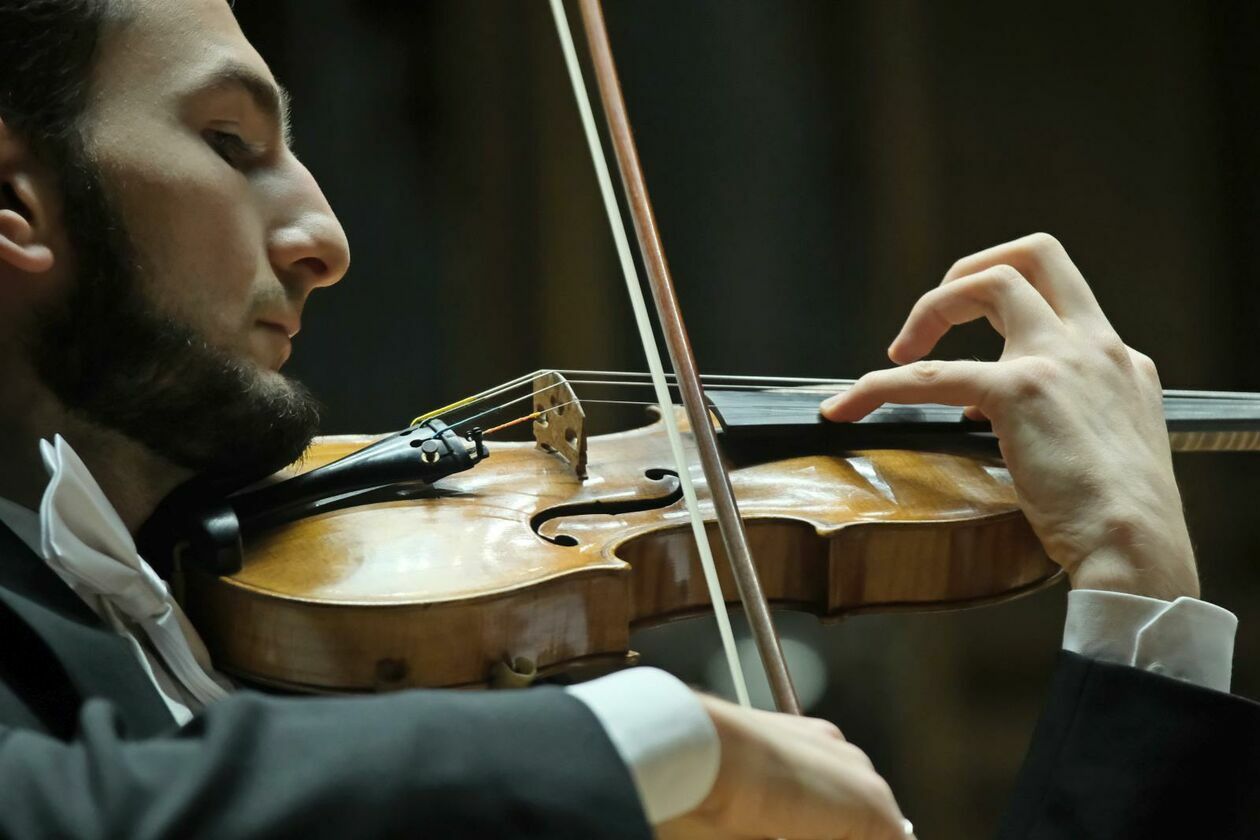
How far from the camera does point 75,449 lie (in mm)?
900

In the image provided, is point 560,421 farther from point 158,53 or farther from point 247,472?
point 158,53

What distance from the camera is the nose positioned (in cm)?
95

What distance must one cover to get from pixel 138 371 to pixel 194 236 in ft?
0.37

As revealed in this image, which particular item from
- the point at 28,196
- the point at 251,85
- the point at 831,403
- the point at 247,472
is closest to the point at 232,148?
the point at 251,85

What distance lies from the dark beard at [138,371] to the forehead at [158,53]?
7 centimetres

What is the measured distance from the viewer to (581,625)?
83cm

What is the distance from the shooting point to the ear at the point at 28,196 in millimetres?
831

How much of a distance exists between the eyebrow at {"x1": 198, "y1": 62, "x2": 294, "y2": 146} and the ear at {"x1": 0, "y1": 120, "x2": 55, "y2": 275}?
0.45 feet

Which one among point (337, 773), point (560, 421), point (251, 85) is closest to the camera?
point (337, 773)

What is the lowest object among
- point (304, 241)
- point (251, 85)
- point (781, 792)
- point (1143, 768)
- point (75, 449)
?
point (1143, 768)

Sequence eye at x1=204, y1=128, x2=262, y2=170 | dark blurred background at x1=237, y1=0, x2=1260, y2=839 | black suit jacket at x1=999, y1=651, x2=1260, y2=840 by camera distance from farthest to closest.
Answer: dark blurred background at x1=237, y1=0, x2=1260, y2=839 → eye at x1=204, y1=128, x2=262, y2=170 → black suit jacket at x1=999, y1=651, x2=1260, y2=840

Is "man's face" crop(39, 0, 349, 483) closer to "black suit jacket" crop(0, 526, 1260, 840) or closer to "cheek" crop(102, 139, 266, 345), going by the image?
"cheek" crop(102, 139, 266, 345)

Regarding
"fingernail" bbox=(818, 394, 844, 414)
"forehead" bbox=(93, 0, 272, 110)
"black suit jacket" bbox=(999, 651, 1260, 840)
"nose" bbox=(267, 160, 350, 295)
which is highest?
"forehead" bbox=(93, 0, 272, 110)

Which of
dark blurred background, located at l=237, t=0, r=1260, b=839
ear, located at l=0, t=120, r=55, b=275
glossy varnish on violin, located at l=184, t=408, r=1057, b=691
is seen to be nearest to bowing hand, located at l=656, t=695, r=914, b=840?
glossy varnish on violin, located at l=184, t=408, r=1057, b=691
